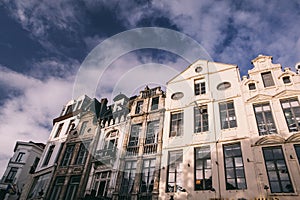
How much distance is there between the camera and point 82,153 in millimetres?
21547

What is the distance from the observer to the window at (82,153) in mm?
20747

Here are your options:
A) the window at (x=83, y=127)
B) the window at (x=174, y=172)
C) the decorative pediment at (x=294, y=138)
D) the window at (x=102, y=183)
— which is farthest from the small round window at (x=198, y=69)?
A: the window at (x=83, y=127)

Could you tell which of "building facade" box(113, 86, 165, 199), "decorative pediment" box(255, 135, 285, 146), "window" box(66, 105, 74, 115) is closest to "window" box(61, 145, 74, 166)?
"window" box(66, 105, 74, 115)

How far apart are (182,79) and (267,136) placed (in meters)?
9.16

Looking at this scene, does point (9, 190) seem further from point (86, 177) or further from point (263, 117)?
point (263, 117)

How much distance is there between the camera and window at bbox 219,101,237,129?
14816mm

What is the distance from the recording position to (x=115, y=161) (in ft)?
58.4

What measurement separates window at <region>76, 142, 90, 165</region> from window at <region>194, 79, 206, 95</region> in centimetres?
1215

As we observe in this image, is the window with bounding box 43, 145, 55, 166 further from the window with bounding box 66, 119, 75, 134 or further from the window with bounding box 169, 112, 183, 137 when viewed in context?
the window with bounding box 169, 112, 183, 137

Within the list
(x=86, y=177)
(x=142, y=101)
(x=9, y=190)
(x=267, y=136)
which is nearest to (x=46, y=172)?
(x=86, y=177)

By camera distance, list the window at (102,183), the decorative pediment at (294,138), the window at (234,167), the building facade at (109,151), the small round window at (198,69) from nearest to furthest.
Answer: the decorative pediment at (294,138) → the window at (234,167) → the window at (102,183) → the building facade at (109,151) → the small round window at (198,69)

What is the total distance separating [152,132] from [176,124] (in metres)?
2.29

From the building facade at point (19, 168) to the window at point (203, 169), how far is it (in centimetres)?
2320

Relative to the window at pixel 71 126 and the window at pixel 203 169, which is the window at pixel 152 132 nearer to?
the window at pixel 203 169
